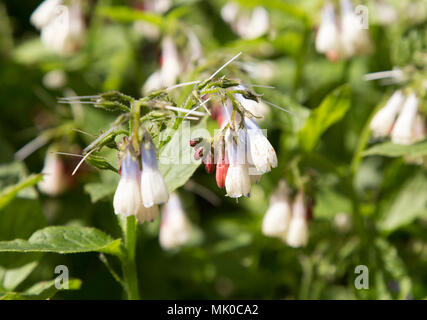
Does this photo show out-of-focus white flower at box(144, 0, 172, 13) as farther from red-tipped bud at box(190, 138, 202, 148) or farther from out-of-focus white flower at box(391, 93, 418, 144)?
red-tipped bud at box(190, 138, 202, 148)

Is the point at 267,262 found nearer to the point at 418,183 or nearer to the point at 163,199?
the point at 418,183

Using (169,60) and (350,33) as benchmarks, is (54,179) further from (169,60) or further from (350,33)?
(350,33)

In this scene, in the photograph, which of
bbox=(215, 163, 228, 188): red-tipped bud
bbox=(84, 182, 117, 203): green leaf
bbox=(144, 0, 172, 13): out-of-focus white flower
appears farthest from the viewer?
bbox=(144, 0, 172, 13): out-of-focus white flower

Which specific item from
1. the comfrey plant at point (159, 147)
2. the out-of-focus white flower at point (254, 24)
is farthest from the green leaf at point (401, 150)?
the out-of-focus white flower at point (254, 24)

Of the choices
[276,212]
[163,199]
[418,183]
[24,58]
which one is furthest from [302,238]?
[24,58]

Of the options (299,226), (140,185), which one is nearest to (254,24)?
(299,226)

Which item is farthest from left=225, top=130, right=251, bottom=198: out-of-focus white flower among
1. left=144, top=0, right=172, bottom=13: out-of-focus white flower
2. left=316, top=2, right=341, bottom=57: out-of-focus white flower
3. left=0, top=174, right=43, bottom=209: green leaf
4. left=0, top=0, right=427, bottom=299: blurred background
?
left=144, top=0, right=172, bottom=13: out-of-focus white flower
